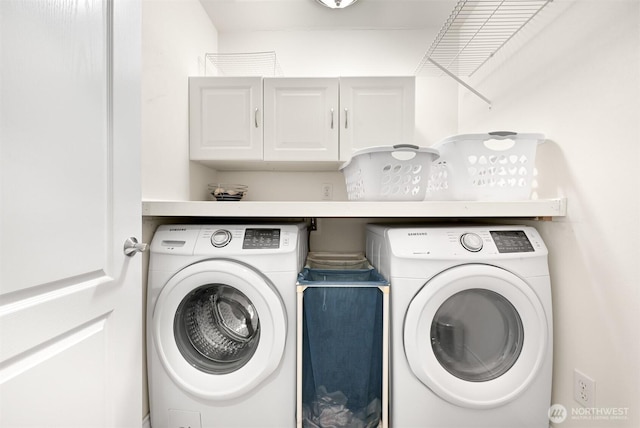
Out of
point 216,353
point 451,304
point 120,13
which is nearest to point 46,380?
point 216,353

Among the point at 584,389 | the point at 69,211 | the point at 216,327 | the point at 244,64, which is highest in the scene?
the point at 244,64

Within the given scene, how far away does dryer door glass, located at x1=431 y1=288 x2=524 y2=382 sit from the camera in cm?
130

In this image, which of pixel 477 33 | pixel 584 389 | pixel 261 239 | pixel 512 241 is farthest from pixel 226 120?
pixel 584 389

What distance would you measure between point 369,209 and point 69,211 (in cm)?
100

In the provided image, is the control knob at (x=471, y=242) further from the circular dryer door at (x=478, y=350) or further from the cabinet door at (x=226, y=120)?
the cabinet door at (x=226, y=120)

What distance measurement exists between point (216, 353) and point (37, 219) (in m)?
0.94

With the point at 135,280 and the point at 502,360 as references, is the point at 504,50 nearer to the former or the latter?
the point at 502,360

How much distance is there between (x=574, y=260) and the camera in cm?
126

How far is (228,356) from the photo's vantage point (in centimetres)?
135

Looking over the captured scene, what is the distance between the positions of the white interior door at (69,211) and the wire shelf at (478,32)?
1383 mm

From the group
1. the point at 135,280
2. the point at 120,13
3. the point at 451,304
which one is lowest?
the point at 451,304

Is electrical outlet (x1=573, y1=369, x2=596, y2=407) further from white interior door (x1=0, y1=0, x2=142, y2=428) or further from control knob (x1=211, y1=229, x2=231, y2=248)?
white interior door (x1=0, y1=0, x2=142, y2=428)

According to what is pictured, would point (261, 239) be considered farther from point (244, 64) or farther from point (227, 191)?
point (244, 64)

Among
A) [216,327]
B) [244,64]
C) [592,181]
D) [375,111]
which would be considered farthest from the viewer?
[244,64]
